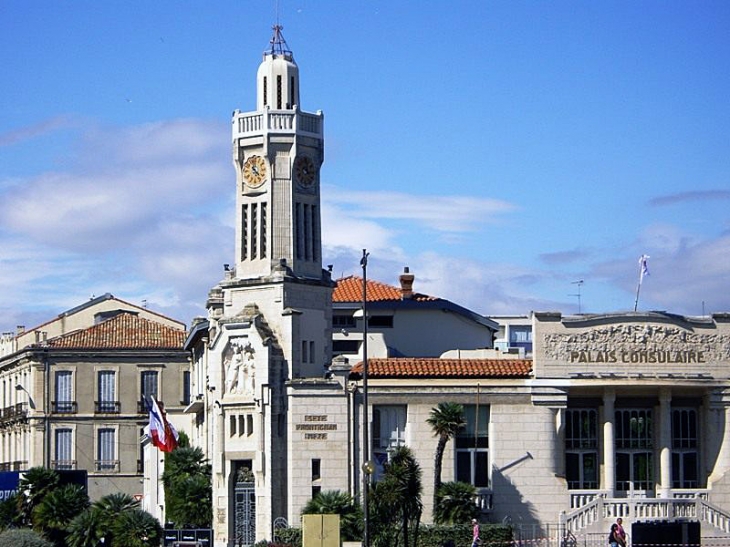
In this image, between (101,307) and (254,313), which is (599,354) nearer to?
(254,313)

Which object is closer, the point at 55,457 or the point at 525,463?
the point at 525,463

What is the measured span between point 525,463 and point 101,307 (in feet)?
163

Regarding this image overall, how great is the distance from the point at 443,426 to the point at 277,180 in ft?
41.8

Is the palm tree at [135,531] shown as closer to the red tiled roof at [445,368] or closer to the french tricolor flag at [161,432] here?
the red tiled roof at [445,368]

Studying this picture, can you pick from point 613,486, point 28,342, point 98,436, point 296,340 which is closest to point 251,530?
point 296,340

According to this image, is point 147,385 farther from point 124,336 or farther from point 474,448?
point 474,448

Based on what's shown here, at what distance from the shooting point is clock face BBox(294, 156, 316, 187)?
77688 millimetres

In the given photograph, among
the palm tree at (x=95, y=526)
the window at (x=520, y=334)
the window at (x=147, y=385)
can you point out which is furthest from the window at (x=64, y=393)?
the window at (x=520, y=334)

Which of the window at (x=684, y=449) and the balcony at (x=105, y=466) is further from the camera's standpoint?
the balcony at (x=105, y=466)

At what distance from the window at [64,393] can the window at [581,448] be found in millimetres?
39674

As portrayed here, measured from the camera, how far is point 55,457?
4198 inches

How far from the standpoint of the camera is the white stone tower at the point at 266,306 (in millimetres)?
75125

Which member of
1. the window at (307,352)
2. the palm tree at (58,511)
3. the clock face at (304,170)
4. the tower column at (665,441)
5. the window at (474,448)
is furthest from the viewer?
the clock face at (304,170)

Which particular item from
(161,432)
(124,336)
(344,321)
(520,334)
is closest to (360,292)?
(344,321)
